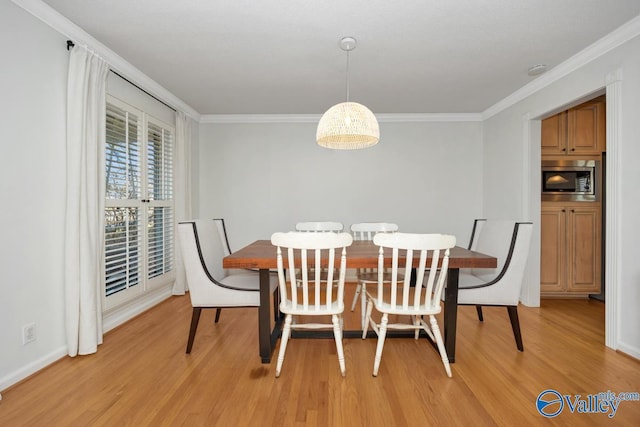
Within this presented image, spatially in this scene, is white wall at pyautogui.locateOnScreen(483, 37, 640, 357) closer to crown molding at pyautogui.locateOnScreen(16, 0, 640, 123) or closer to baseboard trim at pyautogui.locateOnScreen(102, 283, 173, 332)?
crown molding at pyautogui.locateOnScreen(16, 0, 640, 123)

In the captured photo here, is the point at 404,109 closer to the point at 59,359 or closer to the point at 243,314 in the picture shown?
the point at 243,314

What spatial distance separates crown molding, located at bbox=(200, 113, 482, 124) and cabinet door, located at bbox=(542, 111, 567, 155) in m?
0.97

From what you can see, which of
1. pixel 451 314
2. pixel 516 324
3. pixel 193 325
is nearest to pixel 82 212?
pixel 193 325

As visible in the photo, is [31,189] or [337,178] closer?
[31,189]

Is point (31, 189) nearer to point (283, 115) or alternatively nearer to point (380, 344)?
point (380, 344)

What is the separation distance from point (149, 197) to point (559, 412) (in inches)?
146

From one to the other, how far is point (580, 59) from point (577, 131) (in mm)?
1132

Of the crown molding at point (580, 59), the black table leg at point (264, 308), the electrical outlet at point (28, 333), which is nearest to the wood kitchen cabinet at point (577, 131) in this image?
the crown molding at point (580, 59)

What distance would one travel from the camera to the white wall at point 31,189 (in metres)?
1.83

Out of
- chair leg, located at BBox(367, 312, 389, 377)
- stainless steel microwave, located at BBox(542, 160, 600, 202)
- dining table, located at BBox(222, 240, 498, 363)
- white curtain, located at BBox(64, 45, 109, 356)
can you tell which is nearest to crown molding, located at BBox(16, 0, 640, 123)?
white curtain, located at BBox(64, 45, 109, 356)

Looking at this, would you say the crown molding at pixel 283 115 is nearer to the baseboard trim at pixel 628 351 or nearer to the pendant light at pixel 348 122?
the pendant light at pixel 348 122

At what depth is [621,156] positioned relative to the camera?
2301mm

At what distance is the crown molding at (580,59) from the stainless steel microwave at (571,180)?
825 mm

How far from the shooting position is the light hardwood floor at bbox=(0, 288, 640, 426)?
5.17 feet
